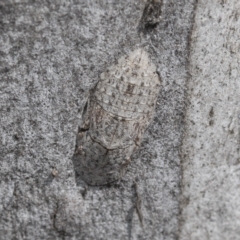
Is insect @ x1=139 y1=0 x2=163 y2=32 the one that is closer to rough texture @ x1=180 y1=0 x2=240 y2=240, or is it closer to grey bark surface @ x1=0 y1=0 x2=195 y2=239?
grey bark surface @ x1=0 y1=0 x2=195 y2=239

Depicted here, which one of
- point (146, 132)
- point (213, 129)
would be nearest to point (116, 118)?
point (146, 132)

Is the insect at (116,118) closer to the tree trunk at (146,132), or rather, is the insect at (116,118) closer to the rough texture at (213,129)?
the tree trunk at (146,132)

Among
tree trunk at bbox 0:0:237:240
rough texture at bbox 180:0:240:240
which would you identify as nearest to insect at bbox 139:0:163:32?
tree trunk at bbox 0:0:237:240

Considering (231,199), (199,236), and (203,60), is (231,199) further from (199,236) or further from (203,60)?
(203,60)

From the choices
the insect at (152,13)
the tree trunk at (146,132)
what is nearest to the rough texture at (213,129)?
the tree trunk at (146,132)

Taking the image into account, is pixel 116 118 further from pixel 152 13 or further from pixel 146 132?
pixel 152 13
